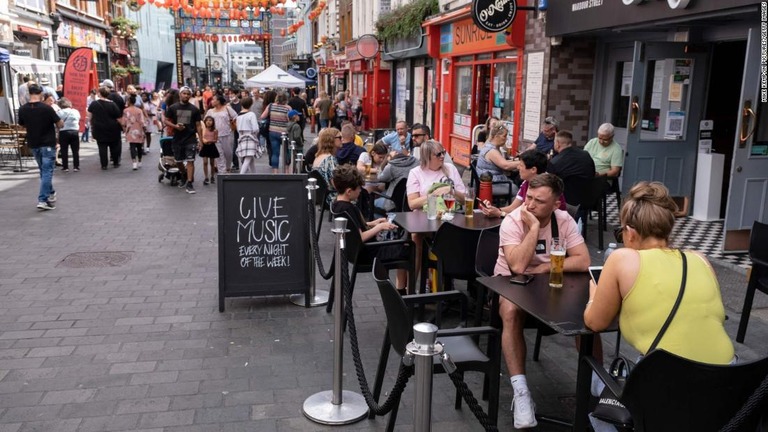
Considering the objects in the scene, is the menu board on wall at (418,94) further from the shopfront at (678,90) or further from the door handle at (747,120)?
the door handle at (747,120)

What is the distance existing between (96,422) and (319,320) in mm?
2080

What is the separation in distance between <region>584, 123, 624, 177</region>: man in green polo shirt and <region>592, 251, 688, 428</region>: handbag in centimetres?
584

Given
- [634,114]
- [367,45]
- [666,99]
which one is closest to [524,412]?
[634,114]

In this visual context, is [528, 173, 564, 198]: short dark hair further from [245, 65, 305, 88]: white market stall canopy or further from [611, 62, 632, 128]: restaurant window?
[245, 65, 305, 88]: white market stall canopy

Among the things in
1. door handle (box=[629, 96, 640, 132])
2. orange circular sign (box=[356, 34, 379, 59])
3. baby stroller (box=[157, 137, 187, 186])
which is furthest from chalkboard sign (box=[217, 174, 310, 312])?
orange circular sign (box=[356, 34, 379, 59])

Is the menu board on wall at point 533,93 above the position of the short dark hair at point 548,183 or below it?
above

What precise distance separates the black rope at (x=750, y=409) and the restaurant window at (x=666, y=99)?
7415 mm

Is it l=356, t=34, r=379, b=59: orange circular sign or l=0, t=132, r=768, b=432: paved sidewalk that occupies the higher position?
l=356, t=34, r=379, b=59: orange circular sign

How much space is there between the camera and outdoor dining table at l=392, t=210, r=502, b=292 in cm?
518

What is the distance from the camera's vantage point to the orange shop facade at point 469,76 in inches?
504

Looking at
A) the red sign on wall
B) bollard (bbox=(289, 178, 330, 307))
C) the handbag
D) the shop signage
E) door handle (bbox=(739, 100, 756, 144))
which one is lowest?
bollard (bbox=(289, 178, 330, 307))

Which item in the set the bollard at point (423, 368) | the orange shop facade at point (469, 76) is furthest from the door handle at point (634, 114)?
the bollard at point (423, 368)

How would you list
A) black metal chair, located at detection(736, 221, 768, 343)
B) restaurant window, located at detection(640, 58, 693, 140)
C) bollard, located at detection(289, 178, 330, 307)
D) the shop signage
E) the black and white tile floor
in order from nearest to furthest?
black metal chair, located at detection(736, 221, 768, 343) < bollard, located at detection(289, 178, 330, 307) < the black and white tile floor < restaurant window, located at detection(640, 58, 693, 140) < the shop signage

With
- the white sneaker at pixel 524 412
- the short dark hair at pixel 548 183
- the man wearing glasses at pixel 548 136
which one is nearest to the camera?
the white sneaker at pixel 524 412
